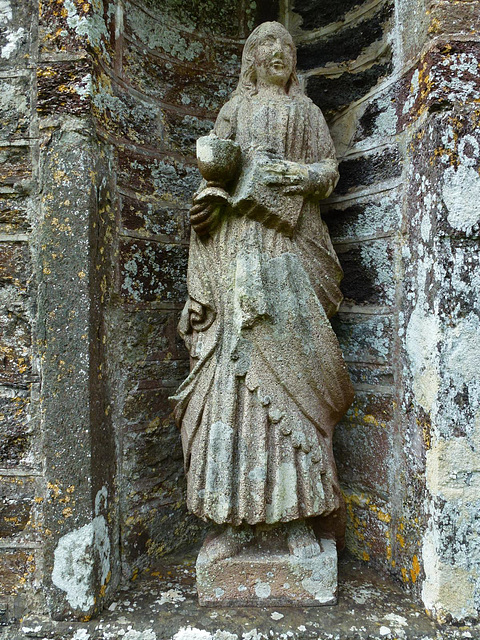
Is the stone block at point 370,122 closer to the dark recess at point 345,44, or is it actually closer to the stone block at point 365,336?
the dark recess at point 345,44

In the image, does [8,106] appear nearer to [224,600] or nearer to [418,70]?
[418,70]

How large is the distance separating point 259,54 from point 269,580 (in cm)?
221

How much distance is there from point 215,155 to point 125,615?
186 centimetres

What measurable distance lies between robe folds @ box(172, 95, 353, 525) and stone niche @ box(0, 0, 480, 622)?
1.15 ft

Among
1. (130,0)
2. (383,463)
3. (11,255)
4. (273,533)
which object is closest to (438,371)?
(383,463)

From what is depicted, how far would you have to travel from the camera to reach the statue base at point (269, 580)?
75.7 inches

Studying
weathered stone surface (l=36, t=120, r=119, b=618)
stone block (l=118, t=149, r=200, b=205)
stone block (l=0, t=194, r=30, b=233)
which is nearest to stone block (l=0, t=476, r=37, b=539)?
weathered stone surface (l=36, t=120, r=119, b=618)

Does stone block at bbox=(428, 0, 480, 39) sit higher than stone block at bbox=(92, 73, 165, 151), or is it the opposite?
stone block at bbox=(428, 0, 480, 39)

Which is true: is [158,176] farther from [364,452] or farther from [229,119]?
[364,452]

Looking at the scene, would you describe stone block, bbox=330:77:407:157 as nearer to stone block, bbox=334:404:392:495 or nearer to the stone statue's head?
the stone statue's head

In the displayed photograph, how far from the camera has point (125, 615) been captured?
1.96 meters

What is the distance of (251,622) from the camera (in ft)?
6.11

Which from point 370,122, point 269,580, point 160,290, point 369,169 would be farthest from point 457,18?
point 269,580

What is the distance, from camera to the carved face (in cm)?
→ 215
